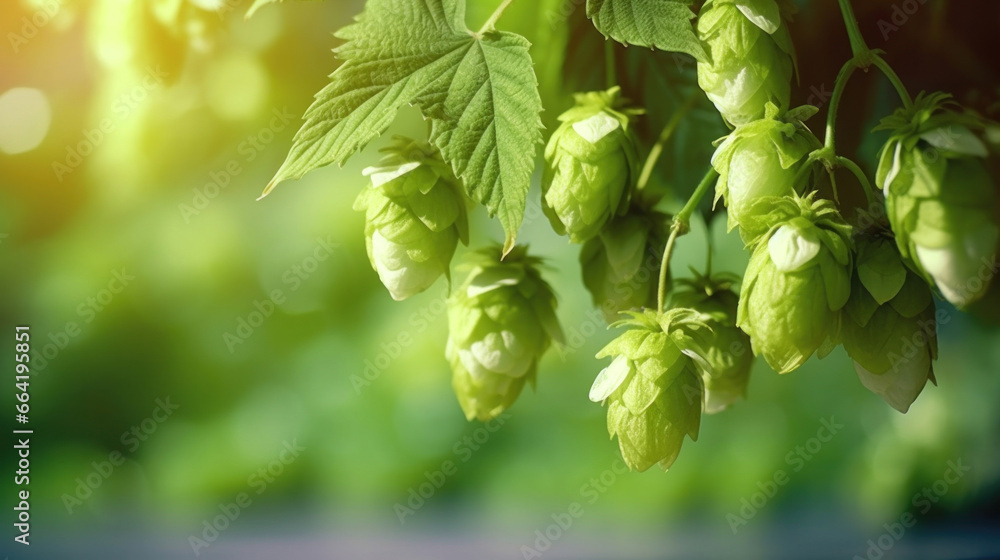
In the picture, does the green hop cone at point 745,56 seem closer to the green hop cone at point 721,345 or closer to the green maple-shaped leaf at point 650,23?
the green maple-shaped leaf at point 650,23

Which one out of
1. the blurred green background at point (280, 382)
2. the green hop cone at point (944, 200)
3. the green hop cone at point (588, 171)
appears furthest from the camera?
the blurred green background at point (280, 382)

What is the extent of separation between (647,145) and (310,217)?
35cm

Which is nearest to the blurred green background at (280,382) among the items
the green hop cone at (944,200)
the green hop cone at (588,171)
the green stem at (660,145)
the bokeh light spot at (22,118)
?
the bokeh light spot at (22,118)

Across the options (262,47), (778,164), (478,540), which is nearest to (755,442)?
(478,540)

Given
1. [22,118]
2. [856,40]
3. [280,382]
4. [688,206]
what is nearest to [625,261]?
[688,206]

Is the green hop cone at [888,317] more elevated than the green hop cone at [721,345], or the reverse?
the green hop cone at [888,317]

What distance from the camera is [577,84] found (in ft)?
2.33

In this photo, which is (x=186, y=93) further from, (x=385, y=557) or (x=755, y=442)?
(x=755, y=442)

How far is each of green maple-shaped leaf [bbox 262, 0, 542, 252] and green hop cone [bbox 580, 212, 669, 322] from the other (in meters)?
0.11

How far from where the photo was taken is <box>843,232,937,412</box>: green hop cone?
45cm

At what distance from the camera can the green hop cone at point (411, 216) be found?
51cm

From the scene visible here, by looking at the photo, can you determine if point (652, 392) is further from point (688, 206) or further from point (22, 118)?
point (22, 118)

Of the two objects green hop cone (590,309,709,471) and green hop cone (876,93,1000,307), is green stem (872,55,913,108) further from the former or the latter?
green hop cone (590,309,709,471)

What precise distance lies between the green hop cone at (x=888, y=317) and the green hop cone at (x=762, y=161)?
55mm
